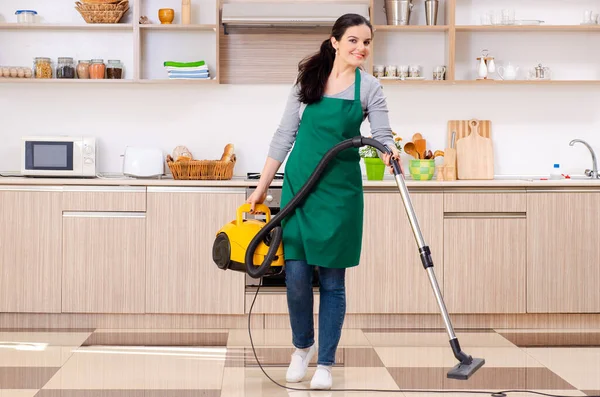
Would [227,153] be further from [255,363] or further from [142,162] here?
[255,363]

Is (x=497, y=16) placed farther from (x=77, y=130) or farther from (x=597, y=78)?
(x=77, y=130)

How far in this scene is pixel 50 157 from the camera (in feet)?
15.5

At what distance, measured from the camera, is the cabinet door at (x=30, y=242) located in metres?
4.45

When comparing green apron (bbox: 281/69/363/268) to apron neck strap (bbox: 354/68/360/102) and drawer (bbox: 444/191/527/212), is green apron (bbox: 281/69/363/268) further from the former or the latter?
drawer (bbox: 444/191/527/212)

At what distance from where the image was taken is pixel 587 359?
3.79 m

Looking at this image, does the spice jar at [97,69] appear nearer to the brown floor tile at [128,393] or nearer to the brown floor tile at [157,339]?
the brown floor tile at [157,339]

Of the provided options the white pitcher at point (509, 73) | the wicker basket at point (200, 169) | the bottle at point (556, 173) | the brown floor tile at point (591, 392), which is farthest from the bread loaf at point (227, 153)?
the brown floor tile at point (591, 392)

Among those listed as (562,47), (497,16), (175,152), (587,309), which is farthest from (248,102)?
(587,309)

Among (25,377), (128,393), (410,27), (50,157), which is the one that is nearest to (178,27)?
(50,157)

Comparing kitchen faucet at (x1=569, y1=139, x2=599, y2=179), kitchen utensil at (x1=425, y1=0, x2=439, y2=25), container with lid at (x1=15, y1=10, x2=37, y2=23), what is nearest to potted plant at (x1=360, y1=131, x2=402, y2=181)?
kitchen utensil at (x1=425, y1=0, x2=439, y2=25)

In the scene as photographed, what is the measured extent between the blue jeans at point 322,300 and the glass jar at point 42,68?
2331 mm

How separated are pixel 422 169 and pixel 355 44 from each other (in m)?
1.77

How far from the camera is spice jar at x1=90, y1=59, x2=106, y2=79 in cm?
480

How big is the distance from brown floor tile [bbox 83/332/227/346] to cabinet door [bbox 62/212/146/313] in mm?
216
